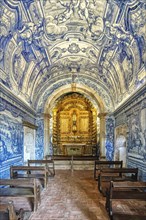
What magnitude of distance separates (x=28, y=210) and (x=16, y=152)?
176 inches

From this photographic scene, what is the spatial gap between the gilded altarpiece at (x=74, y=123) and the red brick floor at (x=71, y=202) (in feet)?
33.0

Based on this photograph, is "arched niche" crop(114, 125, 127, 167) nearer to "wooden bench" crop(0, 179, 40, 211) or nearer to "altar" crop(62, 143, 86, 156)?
"altar" crop(62, 143, 86, 156)

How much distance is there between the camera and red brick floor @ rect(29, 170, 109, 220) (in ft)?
17.6

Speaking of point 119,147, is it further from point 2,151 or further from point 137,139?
point 2,151

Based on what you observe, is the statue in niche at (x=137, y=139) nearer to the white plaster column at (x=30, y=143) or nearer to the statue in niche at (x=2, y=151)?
the statue in niche at (x=2, y=151)

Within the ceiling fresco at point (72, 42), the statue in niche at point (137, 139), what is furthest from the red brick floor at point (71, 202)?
the ceiling fresco at point (72, 42)

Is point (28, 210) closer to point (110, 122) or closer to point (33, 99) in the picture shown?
point (33, 99)

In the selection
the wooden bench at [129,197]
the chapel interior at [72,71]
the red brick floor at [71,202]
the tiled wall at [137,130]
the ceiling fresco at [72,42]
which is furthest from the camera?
the tiled wall at [137,130]

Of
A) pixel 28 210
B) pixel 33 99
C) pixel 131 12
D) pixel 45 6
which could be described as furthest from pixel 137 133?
pixel 33 99

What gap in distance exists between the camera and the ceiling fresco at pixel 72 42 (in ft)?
21.9

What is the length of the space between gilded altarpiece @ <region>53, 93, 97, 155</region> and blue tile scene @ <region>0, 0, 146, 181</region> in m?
A: 5.92

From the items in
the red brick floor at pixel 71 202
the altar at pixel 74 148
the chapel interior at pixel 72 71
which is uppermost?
the chapel interior at pixel 72 71

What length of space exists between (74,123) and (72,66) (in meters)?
8.27

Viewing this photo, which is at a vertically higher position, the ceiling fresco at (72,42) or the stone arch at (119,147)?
the ceiling fresco at (72,42)
